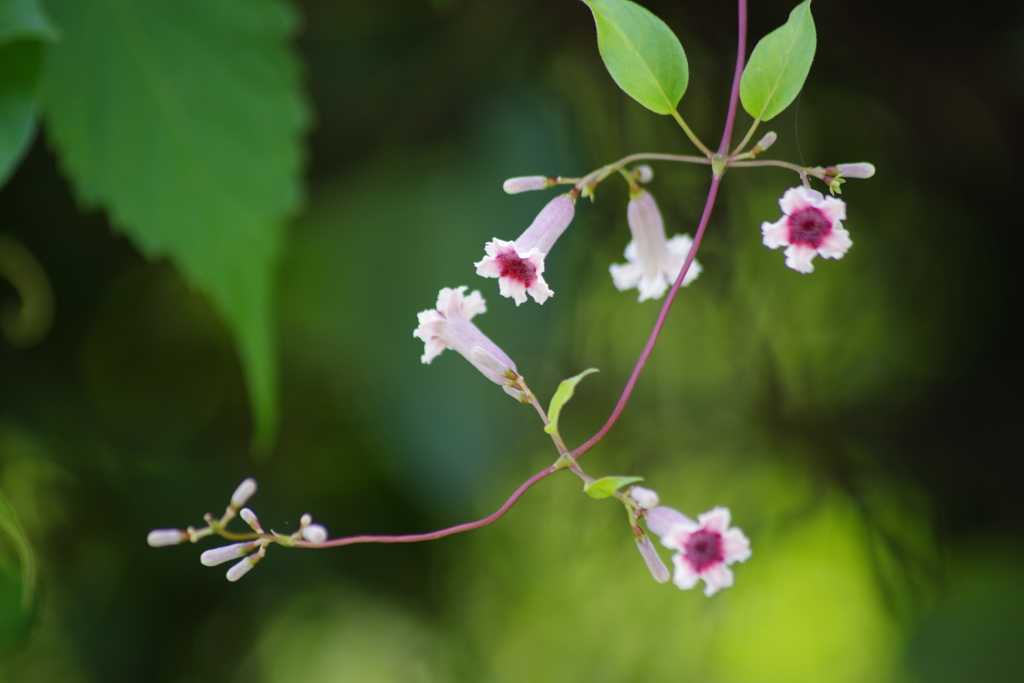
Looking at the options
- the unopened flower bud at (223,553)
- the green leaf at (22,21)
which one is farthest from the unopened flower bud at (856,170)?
the green leaf at (22,21)

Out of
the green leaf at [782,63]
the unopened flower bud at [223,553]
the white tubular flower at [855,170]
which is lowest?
the unopened flower bud at [223,553]

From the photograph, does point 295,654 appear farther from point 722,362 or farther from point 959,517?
point 959,517

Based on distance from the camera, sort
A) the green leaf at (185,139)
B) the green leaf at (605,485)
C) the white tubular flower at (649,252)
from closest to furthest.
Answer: the green leaf at (605,485)
the white tubular flower at (649,252)
the green leaf at (185,139)

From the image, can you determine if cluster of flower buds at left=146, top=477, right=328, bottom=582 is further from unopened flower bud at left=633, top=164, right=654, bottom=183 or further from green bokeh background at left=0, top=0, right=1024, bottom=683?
green bokeh background at left=0, top=0, right=1024, bottom=683

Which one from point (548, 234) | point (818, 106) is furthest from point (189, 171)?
point (818, 106)

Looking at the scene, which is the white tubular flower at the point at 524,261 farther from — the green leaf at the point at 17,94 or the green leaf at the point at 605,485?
the green leaf at the point at 17,94
